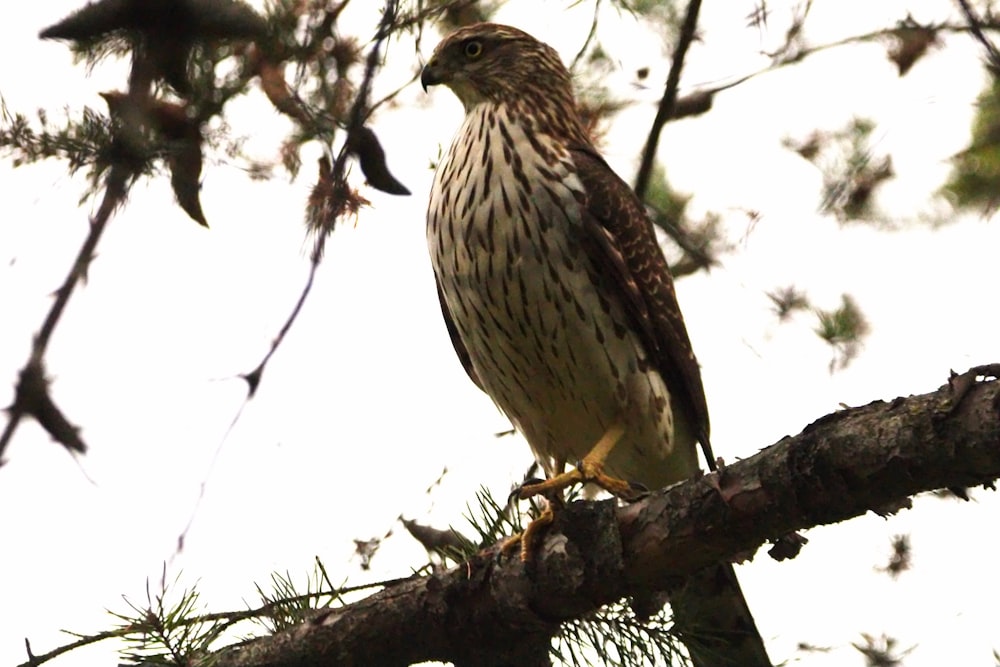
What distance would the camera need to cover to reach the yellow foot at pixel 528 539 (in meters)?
3.46

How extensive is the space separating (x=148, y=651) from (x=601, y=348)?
1.89 m

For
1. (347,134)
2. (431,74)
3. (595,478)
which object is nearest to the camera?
(347,134)

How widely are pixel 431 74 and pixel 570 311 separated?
4.39 ft

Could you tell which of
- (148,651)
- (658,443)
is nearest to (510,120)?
(658,443)

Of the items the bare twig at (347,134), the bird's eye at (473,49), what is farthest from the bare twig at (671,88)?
the bare twig at (347,134)

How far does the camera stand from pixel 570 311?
4.53 m

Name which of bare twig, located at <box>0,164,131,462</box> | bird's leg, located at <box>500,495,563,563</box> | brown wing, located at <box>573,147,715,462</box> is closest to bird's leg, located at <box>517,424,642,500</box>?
bird's leg, located at <box>500,495,563,563</box>

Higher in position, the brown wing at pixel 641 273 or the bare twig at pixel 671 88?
the bare twig at pixel 671 88

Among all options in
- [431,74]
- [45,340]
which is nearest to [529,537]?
[45,340]

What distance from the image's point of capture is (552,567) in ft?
11.1

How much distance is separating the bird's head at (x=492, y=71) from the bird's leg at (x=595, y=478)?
57.3 inches

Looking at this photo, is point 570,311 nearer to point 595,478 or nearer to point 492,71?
point 595,478

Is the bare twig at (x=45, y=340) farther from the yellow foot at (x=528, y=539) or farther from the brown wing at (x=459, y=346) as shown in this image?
the brown wing at (x=459, y=346)

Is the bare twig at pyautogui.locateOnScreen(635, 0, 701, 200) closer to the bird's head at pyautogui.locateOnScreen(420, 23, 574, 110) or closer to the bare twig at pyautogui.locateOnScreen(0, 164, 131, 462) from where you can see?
the bird's head at pyautogui.locateOnScreen(420, 23, 574, 110)
